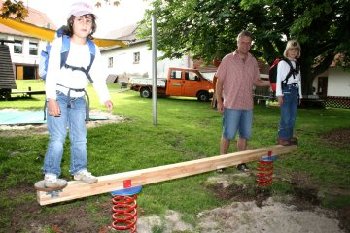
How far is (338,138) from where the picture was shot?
422 inches

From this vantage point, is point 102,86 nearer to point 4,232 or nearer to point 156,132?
point 4,232

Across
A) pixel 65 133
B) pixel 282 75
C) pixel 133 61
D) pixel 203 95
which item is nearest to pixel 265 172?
pixel 282 75

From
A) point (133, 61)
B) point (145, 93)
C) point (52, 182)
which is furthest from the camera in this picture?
point (133, 61)

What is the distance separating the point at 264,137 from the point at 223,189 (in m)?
5.02

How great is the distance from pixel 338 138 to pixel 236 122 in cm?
564

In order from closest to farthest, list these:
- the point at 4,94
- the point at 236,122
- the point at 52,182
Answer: the point at 52,182
the point at 236,122
the point at 4,94

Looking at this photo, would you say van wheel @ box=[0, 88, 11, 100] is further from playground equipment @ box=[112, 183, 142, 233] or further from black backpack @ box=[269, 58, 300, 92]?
playground equipment @ box=[112, 183, 142, 233]

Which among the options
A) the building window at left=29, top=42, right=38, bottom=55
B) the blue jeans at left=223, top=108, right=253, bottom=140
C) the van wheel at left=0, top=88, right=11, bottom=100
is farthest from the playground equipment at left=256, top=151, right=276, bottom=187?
the building window at left=29, top=42, right=38, bottom=55

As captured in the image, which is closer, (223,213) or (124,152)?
(223,213)

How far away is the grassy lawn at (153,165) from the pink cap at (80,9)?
8.00ft

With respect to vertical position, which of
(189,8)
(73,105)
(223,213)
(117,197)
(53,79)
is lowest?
(223,213)

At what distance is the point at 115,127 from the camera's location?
424 inches

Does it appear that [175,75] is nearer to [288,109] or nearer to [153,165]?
[153,165]

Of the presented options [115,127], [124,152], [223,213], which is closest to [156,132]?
[115,127]
